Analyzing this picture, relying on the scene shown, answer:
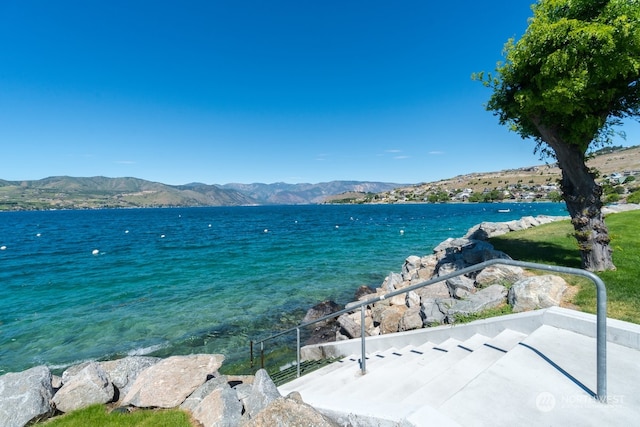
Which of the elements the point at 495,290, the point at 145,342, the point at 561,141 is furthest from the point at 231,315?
the point at 561,141

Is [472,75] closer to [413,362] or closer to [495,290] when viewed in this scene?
[495,290]

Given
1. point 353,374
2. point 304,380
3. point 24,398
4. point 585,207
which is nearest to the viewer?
point 24,398

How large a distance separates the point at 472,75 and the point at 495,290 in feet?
24.9

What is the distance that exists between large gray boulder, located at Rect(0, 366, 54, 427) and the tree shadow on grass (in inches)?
568

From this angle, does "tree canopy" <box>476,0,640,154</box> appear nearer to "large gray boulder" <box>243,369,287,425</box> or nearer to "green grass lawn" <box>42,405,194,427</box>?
"large gray boulder" <box>243,369,287,425</box>

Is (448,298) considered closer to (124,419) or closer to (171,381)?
(171,381)

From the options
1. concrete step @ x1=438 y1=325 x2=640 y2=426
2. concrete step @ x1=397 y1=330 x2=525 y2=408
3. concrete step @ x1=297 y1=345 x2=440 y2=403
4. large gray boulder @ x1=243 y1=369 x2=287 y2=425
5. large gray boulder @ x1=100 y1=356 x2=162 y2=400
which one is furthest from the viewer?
large gray boulder @ x1=100 y1=356 x2=162 y2=400

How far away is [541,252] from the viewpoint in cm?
1234

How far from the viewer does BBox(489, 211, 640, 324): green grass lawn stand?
6.90 meters

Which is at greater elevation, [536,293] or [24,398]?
[536,293]

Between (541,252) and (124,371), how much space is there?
14966mm

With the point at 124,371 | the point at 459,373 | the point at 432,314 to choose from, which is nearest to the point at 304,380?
the point at 459,373

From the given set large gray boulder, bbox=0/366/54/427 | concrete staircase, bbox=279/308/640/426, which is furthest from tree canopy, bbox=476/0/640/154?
large gray boulder, bbox=0/366/54/427

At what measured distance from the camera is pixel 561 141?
9344 millimetres
